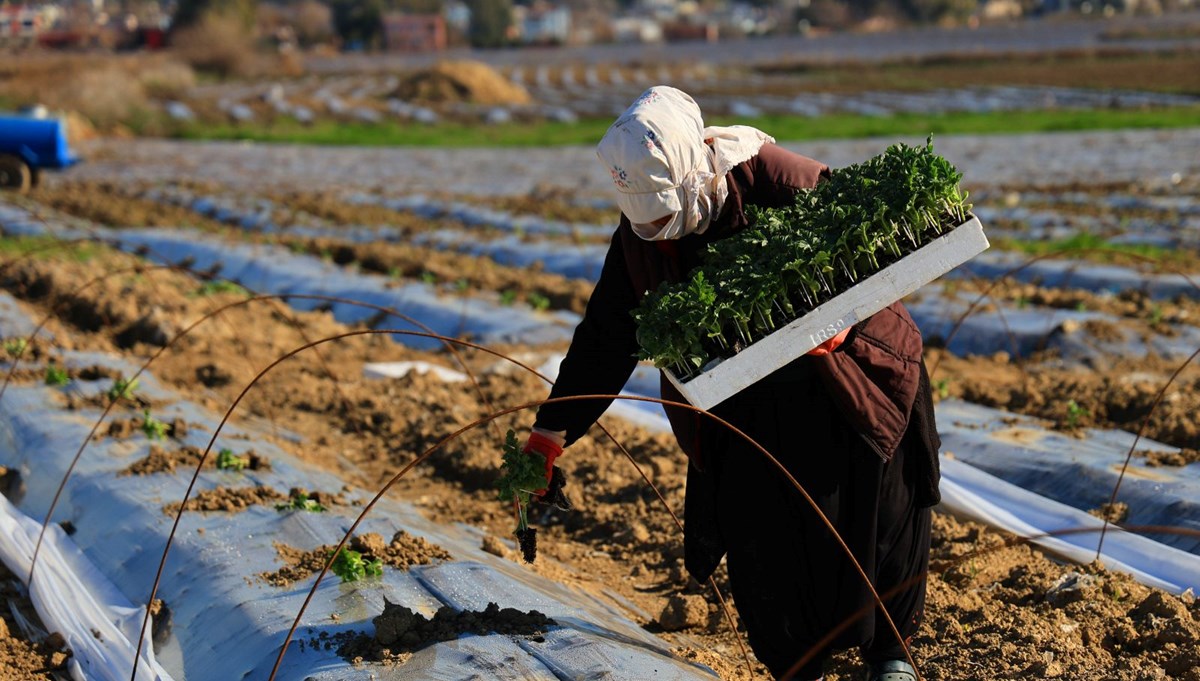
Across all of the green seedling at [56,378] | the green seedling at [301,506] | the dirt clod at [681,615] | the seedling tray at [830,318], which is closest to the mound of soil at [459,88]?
the green seedling at [56,378]

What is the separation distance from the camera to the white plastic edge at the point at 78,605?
342cm

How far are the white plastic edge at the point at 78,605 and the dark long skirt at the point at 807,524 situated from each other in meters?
1.69

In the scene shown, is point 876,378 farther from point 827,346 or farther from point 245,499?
point 245,499

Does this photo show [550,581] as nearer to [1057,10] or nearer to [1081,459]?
[1081,459]

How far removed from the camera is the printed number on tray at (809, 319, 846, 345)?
255 centimetres

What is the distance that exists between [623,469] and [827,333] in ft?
8.61

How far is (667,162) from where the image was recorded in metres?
2.47

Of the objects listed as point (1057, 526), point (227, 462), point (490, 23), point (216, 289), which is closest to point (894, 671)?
point (1057, 526)

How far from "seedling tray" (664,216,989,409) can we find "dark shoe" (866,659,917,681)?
0.84m

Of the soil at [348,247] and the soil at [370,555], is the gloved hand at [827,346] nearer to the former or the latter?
the soil at [370,555]

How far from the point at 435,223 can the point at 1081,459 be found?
358 inches

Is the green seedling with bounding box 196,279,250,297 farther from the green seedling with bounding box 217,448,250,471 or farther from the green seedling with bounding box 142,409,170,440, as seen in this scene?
the green seedling with bounding box 217,448,250,471

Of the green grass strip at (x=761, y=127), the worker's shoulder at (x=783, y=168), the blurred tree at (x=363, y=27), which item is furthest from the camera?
the blurred tree at (x=363, y=27)

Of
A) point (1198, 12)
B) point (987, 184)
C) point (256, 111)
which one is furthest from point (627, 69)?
point (987, 184)
